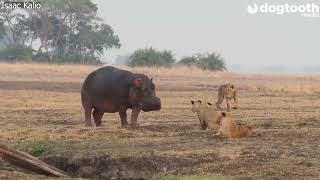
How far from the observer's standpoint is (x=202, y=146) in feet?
38.0

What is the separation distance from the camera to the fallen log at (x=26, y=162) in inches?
394

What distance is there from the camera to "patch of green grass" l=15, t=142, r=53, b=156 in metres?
11.9

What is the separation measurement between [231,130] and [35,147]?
3.36 m

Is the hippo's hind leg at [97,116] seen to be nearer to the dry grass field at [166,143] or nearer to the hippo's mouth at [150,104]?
the dry grass field at [166,143]

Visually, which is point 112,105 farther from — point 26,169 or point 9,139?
point 26,169

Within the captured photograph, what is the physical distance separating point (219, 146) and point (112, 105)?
378cm

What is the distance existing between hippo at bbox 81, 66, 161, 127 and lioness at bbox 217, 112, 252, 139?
6.87 feet

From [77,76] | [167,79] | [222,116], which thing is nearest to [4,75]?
[77,76]

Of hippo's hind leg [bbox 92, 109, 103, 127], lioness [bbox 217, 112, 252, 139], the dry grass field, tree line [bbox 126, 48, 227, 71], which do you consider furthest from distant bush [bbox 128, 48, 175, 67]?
lioness [bbox 217, 112, 252, 139]

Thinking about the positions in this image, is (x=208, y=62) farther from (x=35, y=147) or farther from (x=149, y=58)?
(x=35, y=147)

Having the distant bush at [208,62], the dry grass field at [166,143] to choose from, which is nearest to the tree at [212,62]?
the distant bush at [208,62]

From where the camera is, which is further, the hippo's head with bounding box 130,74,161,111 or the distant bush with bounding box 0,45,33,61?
the distant bush with bounding box 0,45,33,61

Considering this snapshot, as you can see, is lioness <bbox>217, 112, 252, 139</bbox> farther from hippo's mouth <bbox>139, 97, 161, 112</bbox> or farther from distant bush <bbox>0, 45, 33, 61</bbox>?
distant bush <bbox>0, 45, 33, 61</bbox>

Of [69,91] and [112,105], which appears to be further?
[69,91]
